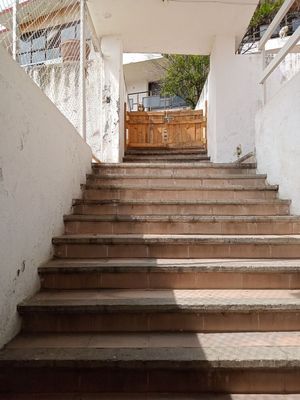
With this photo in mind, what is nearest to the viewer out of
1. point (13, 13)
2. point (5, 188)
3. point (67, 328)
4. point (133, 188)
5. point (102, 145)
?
point (5, 188)

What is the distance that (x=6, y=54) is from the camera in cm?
198

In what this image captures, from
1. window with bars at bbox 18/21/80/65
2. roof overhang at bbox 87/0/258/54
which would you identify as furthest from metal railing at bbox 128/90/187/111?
window with bars at bbox 18/21/80/65

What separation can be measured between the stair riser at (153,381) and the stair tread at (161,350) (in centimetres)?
5

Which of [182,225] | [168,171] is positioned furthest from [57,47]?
[182,225]

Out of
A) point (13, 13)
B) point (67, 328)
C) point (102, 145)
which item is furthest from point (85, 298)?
→ point (102, 145)

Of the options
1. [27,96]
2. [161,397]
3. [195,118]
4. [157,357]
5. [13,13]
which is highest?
[195,118]

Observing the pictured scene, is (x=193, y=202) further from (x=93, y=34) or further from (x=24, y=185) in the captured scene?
(x=93, y=34)

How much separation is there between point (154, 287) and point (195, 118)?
233 inches

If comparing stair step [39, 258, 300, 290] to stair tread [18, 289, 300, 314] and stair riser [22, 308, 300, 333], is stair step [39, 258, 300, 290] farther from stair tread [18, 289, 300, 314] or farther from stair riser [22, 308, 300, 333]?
stair riser [22, 308, 300, 333]

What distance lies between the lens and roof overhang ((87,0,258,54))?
510 cm

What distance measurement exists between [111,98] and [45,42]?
7.39 feet

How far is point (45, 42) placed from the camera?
12.2ft

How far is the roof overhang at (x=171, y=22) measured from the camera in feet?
16.7

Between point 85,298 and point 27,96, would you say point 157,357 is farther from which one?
point 27,96
